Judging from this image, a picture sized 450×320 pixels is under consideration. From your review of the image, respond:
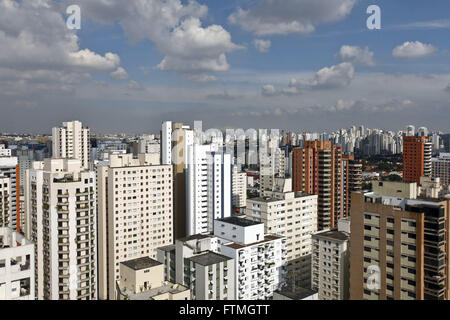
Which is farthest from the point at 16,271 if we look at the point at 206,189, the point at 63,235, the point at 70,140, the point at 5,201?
the point at 70,140

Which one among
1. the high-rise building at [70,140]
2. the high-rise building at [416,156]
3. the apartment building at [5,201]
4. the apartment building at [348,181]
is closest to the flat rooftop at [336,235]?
the apartment building at [348,181]

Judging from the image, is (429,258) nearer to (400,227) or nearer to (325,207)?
(400,227)

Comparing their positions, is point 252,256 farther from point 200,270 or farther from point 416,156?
point 416,156

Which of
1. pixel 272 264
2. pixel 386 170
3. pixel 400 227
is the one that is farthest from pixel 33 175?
pixel 386 170

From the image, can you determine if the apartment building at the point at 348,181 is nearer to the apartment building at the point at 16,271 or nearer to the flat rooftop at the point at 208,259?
the flat rooftop at the point at 208,259

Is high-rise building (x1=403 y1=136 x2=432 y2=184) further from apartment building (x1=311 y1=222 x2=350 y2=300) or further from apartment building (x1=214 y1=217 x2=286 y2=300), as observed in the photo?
apartment building (x1=214 y1=217 x2=286 y2=300)

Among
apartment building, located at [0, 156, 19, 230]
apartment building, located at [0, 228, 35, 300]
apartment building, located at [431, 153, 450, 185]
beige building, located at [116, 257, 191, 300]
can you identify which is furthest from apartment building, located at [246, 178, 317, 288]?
apartment building, located at [431, 153, 450, 185]
